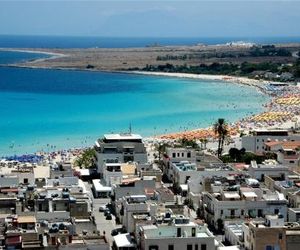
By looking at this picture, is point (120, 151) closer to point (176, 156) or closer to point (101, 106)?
point (176, 156)

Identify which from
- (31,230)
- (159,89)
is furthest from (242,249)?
(159,89)

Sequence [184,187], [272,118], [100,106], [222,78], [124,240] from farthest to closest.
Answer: [222,78], [100,106], [272,118], [184,187], [124,240]

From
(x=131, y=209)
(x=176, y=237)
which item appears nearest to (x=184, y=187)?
(x=131, y=209)

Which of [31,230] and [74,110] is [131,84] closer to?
[74,110]

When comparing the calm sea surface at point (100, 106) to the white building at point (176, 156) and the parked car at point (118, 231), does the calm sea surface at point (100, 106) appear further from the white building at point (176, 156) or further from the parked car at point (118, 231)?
the parked car at point (118, 231)

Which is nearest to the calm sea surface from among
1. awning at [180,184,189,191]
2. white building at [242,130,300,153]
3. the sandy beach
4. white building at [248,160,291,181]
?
the sandy beach

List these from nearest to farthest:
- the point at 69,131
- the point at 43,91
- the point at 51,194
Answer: the point at 51,194 → the point at 69,131 → the point at 43,91
